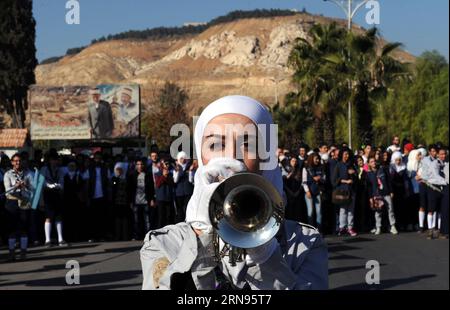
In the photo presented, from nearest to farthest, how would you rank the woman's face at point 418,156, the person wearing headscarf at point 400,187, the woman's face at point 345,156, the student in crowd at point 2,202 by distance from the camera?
the student in crowd at point 2,202 < the woman's face at point 345,156 < the woman's face at point 418,156 < the person wearing headscarf at point 400,187

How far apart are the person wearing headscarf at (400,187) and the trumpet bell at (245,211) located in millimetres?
13479

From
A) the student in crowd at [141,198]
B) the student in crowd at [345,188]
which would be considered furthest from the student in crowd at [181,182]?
the student in crowd at [345,188]

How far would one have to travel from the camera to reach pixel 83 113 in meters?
42.5

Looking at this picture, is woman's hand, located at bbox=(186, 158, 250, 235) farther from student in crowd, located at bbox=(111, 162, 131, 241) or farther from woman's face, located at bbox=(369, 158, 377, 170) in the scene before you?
woman's face, located at bbox=(369, 158, 377, 170)

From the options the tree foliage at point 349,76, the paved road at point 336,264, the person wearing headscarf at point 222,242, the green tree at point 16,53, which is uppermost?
the green tree at point 16,53

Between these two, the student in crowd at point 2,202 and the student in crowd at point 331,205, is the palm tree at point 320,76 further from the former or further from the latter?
the student in crowd at point 2,202

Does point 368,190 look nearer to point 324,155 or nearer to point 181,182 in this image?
point 324,155

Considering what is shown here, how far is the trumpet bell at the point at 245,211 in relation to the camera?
6.46 ft

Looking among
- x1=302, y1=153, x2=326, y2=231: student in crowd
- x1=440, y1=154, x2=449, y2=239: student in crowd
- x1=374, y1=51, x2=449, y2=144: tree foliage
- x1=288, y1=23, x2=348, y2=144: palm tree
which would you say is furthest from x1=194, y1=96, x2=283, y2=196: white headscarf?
x1=374, y1=51, x2=449, y2=144: tree foliage

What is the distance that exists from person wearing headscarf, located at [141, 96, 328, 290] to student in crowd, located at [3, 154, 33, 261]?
30.7 ft

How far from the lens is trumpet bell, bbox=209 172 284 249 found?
1.97m

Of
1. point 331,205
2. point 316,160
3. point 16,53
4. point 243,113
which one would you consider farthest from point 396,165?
point 16,53

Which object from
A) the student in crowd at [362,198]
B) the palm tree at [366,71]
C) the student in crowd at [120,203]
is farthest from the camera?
the palm tree at [366,71]
